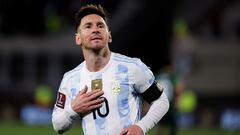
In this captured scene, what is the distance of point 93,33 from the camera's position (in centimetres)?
625

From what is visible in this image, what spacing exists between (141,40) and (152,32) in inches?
19.5

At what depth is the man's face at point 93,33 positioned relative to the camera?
246 inches

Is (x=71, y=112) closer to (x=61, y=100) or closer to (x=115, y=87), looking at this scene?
(x=61, y=100)

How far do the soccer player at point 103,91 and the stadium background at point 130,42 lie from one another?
44.3 feet

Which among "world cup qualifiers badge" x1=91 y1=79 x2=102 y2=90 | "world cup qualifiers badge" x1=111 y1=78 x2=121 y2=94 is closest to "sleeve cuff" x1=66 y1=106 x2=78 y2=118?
"world cup qualifiers badge" x1=91 y1=79 x2=102 y2=90

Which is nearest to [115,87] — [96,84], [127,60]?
[96,84]

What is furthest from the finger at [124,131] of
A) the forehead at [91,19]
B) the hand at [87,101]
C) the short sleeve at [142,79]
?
the forehead at [91,19]

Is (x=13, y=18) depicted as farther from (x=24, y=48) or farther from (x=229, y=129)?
(x=229, y=129)

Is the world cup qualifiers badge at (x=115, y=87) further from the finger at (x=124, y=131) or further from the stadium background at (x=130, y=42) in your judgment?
the stadium background at (x=130, y=42)

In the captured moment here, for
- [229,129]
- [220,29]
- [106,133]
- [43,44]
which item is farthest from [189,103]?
[106,133]

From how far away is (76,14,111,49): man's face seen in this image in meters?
6.24

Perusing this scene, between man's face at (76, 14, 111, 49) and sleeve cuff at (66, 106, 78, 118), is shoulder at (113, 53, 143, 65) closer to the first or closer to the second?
man's face at (76, 14, 111, 49)

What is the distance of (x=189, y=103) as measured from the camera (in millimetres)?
19469

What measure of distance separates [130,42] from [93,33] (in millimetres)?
17186
